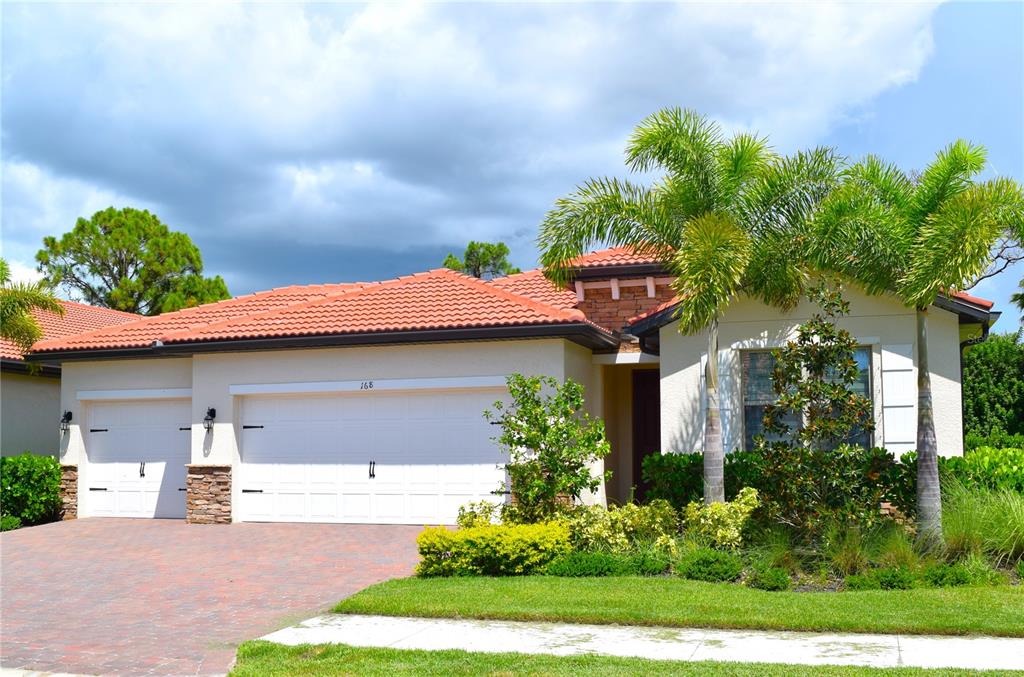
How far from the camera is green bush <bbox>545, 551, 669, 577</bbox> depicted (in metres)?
10.6

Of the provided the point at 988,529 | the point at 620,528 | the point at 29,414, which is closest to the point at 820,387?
the point at 988,529

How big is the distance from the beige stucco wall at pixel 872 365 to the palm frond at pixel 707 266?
263 cm

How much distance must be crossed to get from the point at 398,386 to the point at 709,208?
20.8 ft

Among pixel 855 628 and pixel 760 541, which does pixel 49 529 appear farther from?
pixel 855 628

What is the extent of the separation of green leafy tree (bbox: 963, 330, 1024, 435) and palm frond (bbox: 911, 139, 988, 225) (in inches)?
516

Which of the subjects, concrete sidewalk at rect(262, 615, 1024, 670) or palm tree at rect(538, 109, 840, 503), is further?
palm tree at rect(538, 109, 840, 503)

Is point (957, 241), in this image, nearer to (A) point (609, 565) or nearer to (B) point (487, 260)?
(A) point (609, 565)

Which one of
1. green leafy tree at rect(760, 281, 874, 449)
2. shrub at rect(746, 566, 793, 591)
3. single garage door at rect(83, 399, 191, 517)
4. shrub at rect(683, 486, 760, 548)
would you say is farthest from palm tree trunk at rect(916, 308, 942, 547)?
single garage door at rect(83, 399, 191, 517)

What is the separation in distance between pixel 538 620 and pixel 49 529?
11946 millimetres

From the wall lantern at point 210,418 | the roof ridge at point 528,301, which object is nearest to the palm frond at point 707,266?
the roof ridge at point 528,301

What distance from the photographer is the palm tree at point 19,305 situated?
17.3 meters

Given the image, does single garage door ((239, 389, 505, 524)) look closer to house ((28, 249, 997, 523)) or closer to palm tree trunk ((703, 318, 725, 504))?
house ((28, 249, 997, 523))

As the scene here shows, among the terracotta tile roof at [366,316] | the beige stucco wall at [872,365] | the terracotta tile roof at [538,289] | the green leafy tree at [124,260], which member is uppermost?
the green leafy tree at [124,260]

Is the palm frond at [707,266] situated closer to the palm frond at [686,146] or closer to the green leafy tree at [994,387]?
the palm frond at [686,146]
